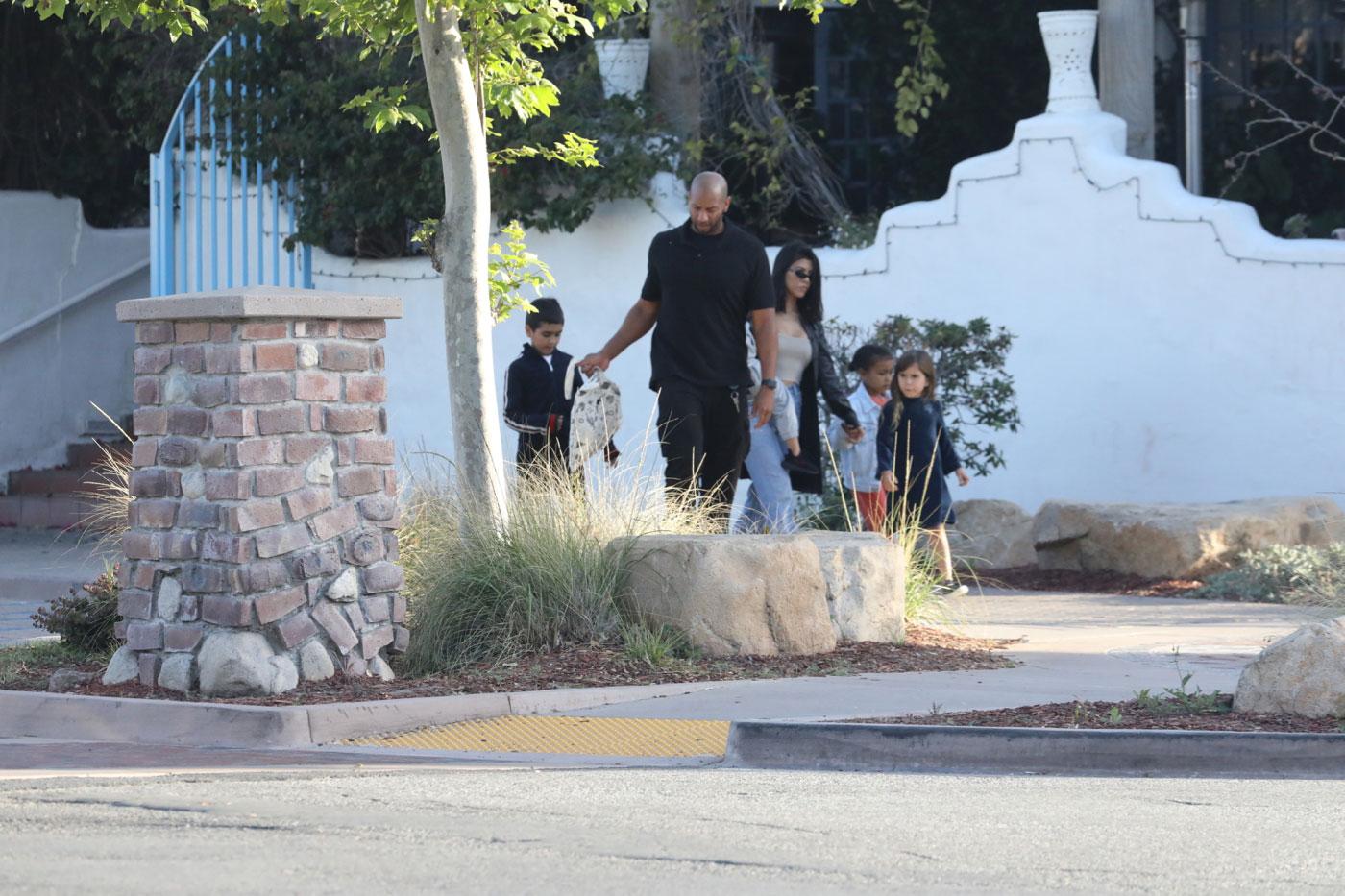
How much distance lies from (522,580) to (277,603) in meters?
1.12

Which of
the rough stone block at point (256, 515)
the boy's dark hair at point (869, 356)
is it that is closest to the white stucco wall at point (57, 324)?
the boy's dark hair at point (869, 356)

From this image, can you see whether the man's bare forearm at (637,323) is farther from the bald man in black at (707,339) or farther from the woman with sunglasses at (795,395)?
the woman with sunglasses at (795,395)

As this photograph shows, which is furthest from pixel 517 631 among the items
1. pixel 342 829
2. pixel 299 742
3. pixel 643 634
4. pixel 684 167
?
pixel 684 167

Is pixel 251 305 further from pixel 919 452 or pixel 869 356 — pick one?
pixel 869 356

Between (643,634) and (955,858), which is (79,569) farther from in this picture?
(955,858)

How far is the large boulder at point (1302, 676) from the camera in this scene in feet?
23.0

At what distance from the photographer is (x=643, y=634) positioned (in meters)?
8.27

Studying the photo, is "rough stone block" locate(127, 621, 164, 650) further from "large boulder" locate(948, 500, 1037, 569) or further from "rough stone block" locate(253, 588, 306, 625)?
"large boulder" locate(948, 500, 1037, 569)

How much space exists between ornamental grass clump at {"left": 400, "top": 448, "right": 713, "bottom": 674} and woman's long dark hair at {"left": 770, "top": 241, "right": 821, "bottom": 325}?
1996 millimetres

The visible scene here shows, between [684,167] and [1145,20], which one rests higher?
[1145,20]

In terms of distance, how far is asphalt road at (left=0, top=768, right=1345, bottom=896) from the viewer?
4.83 metres

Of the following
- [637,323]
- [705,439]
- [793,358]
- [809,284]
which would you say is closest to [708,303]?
[637,323]

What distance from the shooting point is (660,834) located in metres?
5.37

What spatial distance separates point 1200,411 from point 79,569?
7274 millimetres
